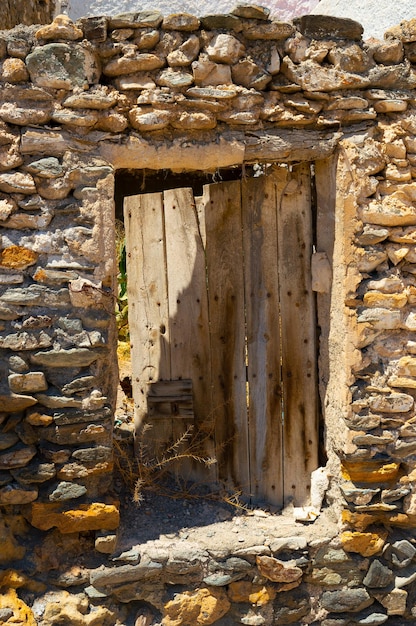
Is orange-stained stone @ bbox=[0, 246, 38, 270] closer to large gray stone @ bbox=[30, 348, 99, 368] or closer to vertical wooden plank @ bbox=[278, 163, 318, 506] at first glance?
large gray stone @ bbox=[30, 348, 99, 368]

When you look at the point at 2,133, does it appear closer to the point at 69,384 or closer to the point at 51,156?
the point at 51,156

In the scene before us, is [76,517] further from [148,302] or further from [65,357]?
[148,302]

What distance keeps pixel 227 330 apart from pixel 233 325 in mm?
46

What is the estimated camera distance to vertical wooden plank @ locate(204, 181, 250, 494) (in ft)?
12.3

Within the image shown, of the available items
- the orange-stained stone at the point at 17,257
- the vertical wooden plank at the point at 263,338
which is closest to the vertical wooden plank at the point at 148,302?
the vertical wooden plank at the point at 263,338

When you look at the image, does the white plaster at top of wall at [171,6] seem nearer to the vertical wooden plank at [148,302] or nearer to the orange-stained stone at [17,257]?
the vertical wooden plank at [148,302]

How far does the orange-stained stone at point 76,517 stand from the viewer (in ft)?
9.96

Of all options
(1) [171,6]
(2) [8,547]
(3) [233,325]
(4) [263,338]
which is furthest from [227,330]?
(1) [171,6]

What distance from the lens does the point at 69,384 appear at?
301 centimetres

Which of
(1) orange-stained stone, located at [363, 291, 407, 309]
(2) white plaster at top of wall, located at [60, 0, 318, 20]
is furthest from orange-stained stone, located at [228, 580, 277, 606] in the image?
(2) white plaster at top of wall, located at [60, 0, 318, 20]

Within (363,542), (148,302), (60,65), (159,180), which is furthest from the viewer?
(159,180)

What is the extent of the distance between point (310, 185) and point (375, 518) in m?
1.75

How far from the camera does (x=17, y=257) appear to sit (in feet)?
9.71

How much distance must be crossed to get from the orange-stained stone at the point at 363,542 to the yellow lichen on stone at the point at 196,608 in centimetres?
67
